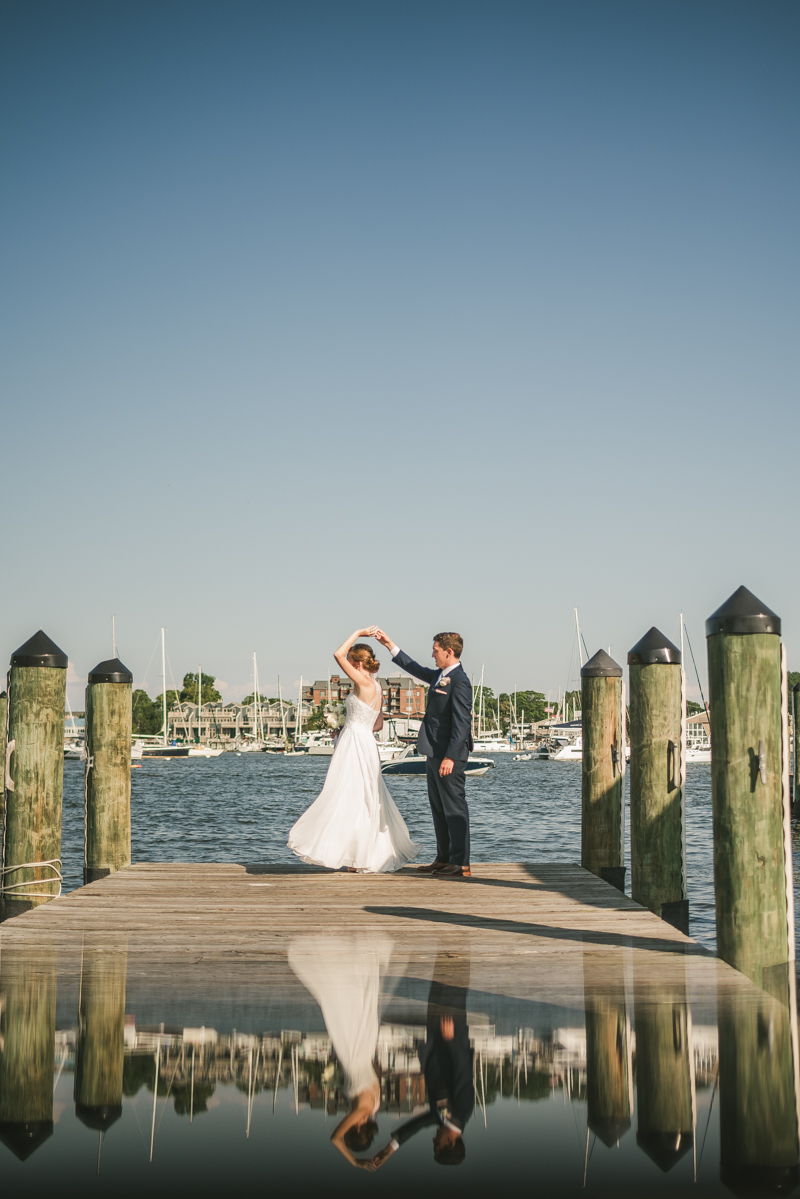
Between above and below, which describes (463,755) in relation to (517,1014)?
above

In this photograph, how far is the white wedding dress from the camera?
798 centimetres

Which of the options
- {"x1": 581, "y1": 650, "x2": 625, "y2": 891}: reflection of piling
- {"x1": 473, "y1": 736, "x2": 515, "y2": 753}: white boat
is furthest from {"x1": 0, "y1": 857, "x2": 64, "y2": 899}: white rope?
{"x1": 473, "y1": 736, "x2": 515, "y2": 753}: white boat

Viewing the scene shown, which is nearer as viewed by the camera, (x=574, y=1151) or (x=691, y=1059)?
(x=574, y=1151)

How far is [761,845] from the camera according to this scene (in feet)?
14.7

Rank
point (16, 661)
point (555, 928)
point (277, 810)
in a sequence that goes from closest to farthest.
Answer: point (555, 928) → point (16, 661) → point (277, 810)

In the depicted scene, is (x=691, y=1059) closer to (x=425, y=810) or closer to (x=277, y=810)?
(x=425, y=810)

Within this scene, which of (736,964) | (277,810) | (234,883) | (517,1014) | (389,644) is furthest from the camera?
(277,810)

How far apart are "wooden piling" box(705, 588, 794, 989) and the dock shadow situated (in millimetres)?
348

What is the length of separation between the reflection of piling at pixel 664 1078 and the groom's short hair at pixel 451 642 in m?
4.13

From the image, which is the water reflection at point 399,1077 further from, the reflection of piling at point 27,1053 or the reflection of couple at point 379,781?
the reflection of couple at point 379,781

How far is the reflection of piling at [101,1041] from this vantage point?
109 inches

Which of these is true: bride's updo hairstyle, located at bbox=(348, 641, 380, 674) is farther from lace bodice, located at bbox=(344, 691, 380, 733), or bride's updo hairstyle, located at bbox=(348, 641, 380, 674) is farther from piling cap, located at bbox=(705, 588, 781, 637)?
piling cap, located at bbox=(705, 588, 781, 637)

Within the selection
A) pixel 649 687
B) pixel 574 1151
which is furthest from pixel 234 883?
pixel 574 1151

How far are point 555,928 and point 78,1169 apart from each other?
356 cm
